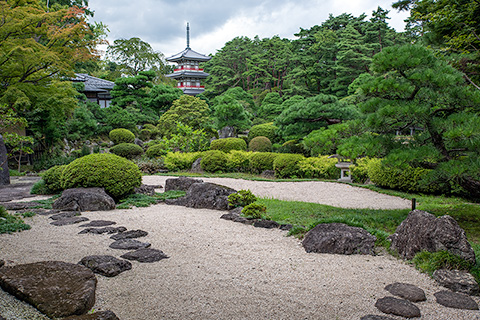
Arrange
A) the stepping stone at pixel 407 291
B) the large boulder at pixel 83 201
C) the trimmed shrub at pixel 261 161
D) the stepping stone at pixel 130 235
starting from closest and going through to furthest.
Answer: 1. the stepping stone at pixel 407 291
2. the stepping stone at pixel 130 235
3. the large boulder at pixel 83 201
4. the trimmed shrub at pixel 261 161

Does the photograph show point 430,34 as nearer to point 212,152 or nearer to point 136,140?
point 212,152

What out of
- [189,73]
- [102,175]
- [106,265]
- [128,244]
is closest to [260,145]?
[102,175]

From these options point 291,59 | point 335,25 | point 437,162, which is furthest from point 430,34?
point 335,25

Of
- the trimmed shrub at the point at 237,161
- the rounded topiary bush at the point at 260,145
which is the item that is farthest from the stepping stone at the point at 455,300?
the rounded topiary bush at the point at 260,145

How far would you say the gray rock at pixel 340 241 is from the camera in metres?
3.39

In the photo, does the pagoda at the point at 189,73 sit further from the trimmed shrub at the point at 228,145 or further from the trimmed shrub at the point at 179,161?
the trimmed shrub at the point at 179,161

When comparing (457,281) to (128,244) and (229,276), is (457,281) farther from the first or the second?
(128,244)

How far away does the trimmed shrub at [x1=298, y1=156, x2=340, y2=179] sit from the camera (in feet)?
31.6

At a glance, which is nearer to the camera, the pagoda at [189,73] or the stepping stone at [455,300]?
the stepping stone at [455,300]

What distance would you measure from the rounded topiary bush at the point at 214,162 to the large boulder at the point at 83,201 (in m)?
6.06

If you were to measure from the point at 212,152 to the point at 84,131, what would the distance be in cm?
807

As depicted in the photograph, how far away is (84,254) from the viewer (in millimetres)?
3162

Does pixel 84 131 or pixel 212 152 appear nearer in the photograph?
pixel 212 152

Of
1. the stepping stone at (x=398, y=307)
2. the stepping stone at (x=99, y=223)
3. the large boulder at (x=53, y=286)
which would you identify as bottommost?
the stepping stone at (x=99, y=223)
